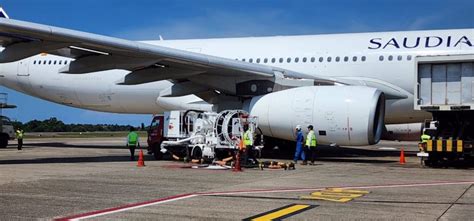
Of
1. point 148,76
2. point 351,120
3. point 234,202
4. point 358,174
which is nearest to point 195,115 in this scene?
point 148,76

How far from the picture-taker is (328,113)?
1507cm

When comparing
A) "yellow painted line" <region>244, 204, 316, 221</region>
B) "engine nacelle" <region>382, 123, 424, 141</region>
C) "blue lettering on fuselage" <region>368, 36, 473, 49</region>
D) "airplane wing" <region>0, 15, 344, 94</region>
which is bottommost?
"yellow painted line" <region>244, 204, 316, 221</region>

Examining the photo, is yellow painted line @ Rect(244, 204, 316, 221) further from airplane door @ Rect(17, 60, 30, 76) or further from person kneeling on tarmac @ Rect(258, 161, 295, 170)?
airplane door @ Rect(17, 60, 30, 76)

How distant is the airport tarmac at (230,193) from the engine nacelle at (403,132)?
637 cm

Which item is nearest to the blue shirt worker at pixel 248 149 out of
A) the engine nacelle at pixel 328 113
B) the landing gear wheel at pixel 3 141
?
the engine nacelle at pixel 328 113

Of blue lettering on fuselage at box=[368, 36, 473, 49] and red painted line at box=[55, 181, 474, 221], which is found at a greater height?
blue lettering on fuselage at box=[368, 36, 473, 49]

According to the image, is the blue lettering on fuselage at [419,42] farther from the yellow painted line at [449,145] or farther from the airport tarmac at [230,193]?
the airport tarmac at [230,193]

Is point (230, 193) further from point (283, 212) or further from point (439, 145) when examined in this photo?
point (439, 145)

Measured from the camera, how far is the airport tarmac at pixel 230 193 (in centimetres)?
715

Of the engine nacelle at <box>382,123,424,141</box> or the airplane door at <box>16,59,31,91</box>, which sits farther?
the airplane door at <box>16,59,31,91</box>

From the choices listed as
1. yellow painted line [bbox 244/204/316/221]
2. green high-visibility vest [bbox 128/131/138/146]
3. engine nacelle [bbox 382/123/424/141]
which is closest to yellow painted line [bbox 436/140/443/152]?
engine nacelle [bbox 382/123/424/141]

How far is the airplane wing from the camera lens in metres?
13.3

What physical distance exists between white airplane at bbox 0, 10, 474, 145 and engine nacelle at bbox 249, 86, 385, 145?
0.03m

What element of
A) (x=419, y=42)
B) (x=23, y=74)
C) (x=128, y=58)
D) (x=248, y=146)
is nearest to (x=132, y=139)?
(x=128, y=58)
